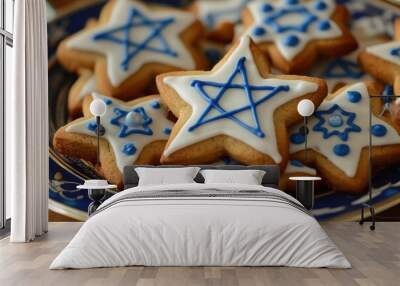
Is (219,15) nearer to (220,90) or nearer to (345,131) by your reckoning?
(220,90)

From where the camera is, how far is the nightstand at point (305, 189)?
621 cm

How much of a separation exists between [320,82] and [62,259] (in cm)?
363

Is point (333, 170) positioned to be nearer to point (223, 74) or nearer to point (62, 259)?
point (223, 74)

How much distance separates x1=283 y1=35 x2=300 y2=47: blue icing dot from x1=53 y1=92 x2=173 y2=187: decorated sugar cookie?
1.61 m

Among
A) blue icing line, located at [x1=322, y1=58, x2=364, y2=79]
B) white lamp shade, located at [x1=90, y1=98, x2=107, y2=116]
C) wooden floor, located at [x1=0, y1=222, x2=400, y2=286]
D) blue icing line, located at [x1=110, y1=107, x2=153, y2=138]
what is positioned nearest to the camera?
wooden floor, located at [x1=0, y1=222, x2=400, y2=286]

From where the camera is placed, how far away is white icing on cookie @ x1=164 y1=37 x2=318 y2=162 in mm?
6453

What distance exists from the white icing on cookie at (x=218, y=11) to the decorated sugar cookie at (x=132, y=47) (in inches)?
6.5

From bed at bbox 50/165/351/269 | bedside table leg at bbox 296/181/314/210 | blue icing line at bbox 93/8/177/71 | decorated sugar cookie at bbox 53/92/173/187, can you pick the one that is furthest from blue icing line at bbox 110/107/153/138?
bed at bbox 50/165/351/269

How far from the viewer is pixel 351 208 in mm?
6758

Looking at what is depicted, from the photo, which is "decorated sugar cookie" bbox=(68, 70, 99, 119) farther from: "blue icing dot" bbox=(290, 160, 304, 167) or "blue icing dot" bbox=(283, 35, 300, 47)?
"blue icing dot" bbox=(290, 160, 304, 167)

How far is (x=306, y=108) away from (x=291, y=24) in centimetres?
111

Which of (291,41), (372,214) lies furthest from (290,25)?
(372,214)

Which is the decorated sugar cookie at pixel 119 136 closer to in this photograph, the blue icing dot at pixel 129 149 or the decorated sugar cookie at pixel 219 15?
the blue icing dot at pixel 129 149

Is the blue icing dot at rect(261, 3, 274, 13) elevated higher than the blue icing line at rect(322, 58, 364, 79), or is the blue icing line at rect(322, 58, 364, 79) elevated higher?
the blue icing dot at rect(261, 3, 274, 13)
